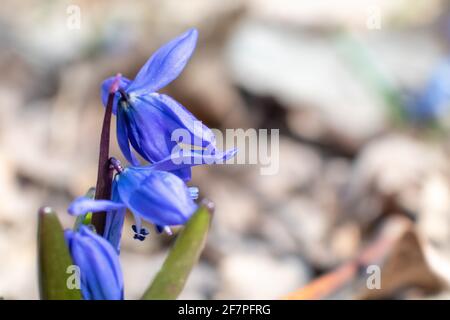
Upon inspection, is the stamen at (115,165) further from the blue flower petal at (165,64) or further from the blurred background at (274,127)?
the blurred background at (274,127)

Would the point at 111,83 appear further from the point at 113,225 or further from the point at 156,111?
the point at 113,225

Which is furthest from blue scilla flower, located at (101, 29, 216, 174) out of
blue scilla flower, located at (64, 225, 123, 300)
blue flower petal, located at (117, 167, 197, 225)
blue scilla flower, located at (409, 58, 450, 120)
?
blue scilla flower, located at (409, 58, 450, 120)

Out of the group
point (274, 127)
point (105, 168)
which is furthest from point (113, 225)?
point (274, 127)

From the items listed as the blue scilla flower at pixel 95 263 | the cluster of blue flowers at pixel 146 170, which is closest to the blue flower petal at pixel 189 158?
the cluster of blue flowers at pixel 146 170

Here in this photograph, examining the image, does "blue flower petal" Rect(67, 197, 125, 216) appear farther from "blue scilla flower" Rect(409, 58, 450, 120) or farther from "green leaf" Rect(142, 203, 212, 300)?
"blue scilla flower" Rect(409, 58, 450, 120)
